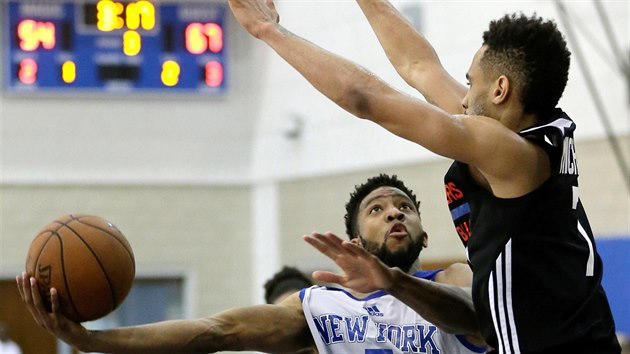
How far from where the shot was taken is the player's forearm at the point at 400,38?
170 inches

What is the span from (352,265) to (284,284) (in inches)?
139

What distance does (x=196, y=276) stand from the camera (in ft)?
43.7

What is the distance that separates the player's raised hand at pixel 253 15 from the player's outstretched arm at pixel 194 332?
101 cm

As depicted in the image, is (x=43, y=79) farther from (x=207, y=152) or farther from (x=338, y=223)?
(x=338, y=223)

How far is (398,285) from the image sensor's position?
140 inches

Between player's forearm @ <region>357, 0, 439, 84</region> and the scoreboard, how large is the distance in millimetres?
8550

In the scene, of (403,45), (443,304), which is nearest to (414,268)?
Answer: (443,304)

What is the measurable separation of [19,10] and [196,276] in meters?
3.49

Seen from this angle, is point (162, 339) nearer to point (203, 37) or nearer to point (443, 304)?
point (443, 304)

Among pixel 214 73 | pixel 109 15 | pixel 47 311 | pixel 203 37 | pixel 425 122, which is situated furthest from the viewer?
pixel 214 73

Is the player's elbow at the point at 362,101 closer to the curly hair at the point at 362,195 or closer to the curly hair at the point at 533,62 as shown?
the curly hair at the point at 533,62

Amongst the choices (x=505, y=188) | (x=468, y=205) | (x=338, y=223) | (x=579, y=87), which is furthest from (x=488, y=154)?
(x=338, y=223)

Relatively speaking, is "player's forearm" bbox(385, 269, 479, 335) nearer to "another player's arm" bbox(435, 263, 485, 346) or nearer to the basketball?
"another player's arm" bbox(435, 263, 485, 346)

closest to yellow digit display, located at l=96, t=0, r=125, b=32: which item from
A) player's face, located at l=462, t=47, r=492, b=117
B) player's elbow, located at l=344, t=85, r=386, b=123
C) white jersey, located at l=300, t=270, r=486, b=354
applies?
white jersey, located at l=300, t=270, r=486, b=354
